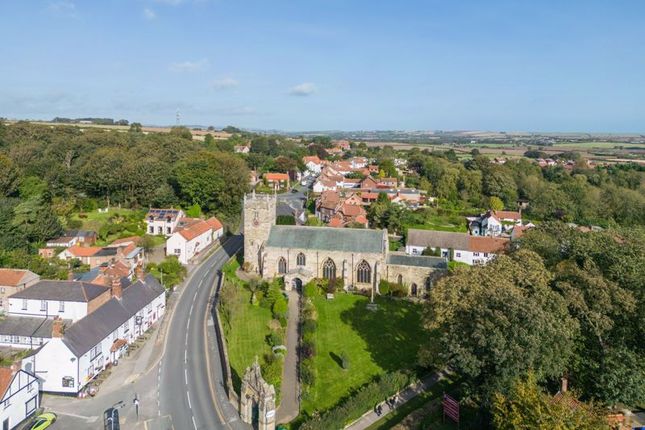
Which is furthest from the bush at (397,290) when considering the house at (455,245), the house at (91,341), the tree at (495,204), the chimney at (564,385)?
the tree at (495,204)

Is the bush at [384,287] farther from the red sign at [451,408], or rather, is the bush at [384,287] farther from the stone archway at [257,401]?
the stone archway at [257,401]

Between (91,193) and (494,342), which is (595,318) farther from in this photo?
(91,193)

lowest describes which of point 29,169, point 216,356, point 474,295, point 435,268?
point 216,356

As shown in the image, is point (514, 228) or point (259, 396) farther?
point (514, 228)

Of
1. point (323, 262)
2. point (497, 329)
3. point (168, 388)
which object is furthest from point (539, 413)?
point (323, 262)

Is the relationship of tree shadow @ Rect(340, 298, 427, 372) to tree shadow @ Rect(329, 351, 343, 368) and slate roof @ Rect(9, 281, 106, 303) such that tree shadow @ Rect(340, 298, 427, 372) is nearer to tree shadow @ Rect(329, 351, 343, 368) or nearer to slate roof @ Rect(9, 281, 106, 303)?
tree shadow @ Rect(329, 351, 343, 368)

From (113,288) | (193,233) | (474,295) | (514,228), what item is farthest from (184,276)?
(514,228)

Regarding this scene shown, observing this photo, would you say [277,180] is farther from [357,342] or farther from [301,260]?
[357,342]
